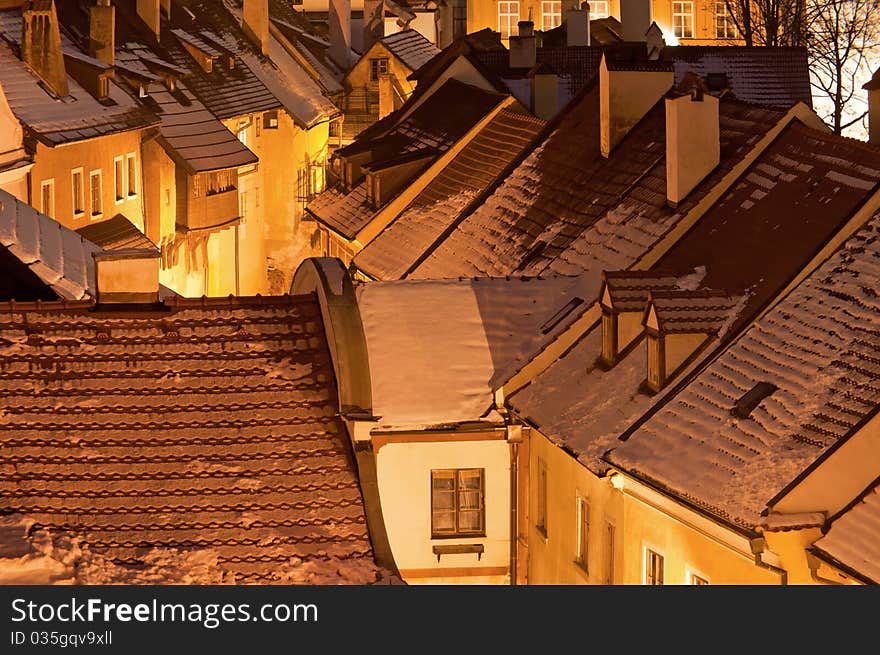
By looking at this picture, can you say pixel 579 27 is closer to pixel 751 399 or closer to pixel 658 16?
pixel 658 16

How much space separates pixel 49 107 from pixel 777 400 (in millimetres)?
31790

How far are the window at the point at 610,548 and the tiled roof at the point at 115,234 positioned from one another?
27794 mm

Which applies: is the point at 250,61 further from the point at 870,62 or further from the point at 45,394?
the point at 45,394

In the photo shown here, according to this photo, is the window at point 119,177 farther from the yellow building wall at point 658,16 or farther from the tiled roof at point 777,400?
the yellow building wall at point 658,16

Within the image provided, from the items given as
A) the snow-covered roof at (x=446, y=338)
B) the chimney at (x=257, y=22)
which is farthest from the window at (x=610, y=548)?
the chimney at (x=257, y=22)

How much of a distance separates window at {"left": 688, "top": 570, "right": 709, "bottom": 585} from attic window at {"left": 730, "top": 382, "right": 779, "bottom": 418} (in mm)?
1673

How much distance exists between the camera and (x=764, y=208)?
27953mm

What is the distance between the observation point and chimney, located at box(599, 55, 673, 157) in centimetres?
3503

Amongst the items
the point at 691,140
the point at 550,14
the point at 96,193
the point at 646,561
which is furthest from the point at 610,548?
the point at 550,14

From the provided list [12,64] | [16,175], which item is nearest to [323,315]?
[16,175]

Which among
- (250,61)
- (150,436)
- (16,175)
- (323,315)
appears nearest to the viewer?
(150,436)

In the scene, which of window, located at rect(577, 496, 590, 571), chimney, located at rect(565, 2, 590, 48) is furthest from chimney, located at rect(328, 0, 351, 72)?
window, located at rect(577, 496, 590, 571)

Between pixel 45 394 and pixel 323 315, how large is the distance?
3.36m

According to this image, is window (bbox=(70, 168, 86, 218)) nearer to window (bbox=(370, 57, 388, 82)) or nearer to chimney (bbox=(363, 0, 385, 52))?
window (bbox=(370, 57, 388, 82))
